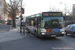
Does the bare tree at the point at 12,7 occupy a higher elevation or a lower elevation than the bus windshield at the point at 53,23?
higher

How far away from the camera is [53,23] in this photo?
1057cm

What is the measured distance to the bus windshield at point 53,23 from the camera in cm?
1045

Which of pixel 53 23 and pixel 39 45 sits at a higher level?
pixel 53 23

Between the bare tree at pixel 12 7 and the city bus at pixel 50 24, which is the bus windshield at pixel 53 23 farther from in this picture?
the bare tree at pixel 12 7

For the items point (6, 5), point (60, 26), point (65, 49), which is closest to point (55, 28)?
point (60, 26)

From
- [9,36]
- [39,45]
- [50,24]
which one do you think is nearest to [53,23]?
[50,24]

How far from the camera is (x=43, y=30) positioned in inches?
412

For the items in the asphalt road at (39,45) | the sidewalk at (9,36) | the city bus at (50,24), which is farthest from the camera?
the sidewalk at (9,36)

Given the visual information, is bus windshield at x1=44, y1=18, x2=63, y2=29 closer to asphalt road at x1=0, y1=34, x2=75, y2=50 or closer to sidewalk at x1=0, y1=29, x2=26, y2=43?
asphalt road at x1=0, y1=34, x2=75, y2=50

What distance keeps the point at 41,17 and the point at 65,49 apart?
4.58 meters

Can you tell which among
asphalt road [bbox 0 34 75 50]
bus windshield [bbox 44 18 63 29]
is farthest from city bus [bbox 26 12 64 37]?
asphalt road [bbox 0 34 75 50]

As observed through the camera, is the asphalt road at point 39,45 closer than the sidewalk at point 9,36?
Yes

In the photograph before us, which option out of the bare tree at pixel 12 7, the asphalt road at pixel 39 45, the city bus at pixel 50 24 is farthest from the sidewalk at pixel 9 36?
the bare tree at pixel 12 7

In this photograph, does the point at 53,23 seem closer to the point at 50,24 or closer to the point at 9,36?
the point at 50,24
